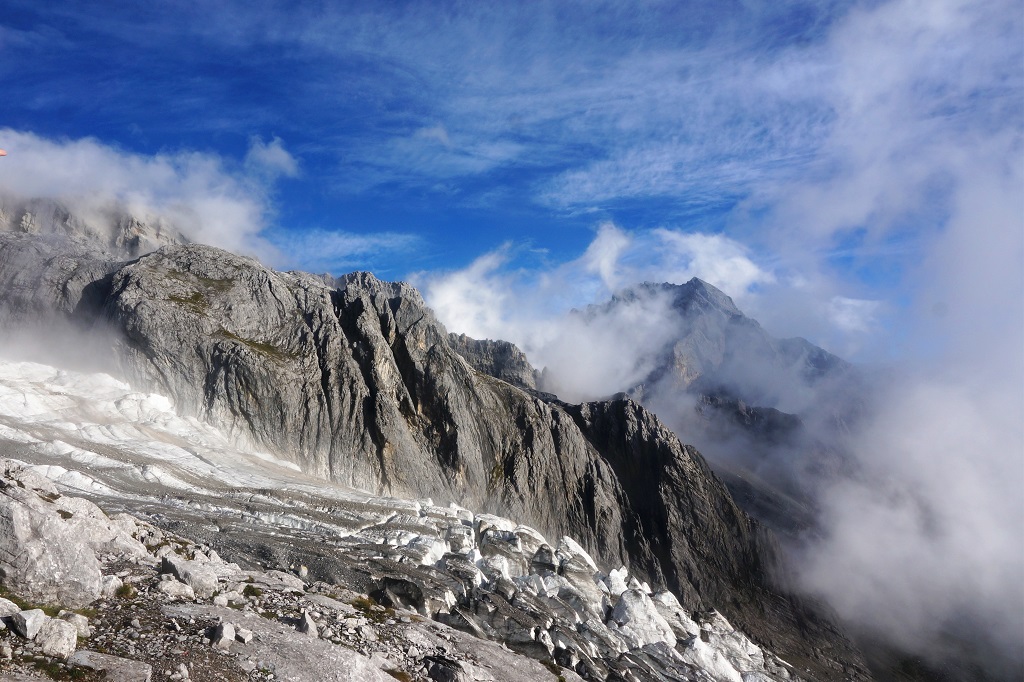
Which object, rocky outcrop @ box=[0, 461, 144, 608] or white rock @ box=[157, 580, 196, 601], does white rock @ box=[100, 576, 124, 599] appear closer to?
rocky outcrop @ box=[0, 461, 144, 608]

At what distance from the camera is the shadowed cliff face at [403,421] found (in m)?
108

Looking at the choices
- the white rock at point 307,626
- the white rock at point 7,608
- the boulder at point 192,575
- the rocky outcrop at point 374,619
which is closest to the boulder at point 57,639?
the rocky outcrop at point 374,619

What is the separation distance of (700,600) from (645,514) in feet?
68.7

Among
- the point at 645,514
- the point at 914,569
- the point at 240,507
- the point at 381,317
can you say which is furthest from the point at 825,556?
the point at 240,507

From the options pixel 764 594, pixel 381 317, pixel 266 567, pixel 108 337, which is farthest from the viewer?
pixel 381 317

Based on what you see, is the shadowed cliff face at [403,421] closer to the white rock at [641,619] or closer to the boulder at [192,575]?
the white rock at [641,619]

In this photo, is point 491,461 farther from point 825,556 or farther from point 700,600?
point 825,556

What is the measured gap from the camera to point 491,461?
13150 cm

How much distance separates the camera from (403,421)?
123 metres

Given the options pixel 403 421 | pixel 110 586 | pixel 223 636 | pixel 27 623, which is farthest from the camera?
pixel 403 421

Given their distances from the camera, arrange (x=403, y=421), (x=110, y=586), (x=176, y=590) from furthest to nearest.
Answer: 1. (x=403, y=421)
2. (x=176, y=590)
3. (x=110, y=586)

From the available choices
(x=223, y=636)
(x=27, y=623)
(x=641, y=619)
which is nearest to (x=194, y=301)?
(x=641, y=619)

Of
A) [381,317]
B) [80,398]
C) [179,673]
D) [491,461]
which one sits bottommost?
[179,673]

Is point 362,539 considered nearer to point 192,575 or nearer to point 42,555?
point 192,575
